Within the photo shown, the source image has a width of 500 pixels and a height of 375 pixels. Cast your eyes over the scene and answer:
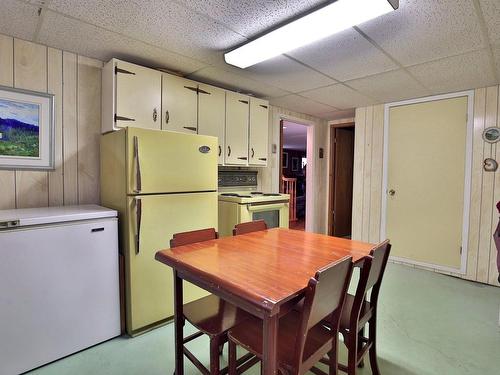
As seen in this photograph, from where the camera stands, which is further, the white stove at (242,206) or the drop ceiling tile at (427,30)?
the white stove at (242,206)

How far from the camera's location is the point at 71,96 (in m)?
2.36

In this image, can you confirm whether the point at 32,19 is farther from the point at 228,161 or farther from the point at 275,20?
the point at 228,161

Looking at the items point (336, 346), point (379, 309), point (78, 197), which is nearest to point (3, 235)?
A: point (78, 197)

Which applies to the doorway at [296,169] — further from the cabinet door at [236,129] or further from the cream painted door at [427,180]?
the cabinet door at [236,129]

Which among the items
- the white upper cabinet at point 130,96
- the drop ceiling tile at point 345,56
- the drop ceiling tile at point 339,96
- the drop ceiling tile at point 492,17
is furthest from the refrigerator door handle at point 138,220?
the drop ceiling tile at point 492,17

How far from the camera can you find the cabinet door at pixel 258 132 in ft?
11.2

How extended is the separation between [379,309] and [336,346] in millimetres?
1525

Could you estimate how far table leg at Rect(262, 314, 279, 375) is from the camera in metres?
1.02

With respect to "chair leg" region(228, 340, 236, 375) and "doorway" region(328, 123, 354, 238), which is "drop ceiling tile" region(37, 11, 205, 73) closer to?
"chair leg" region(228, 340, 236, 375)

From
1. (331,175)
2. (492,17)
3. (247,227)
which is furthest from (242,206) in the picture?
(331,175)

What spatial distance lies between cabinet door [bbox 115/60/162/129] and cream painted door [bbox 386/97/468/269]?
3.11m

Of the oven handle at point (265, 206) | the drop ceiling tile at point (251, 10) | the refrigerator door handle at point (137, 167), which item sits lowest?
the oven handle at point (265, 206)

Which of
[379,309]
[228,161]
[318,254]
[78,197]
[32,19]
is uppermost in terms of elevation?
[32,19]

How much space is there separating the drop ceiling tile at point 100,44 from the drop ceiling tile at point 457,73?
2104mm
